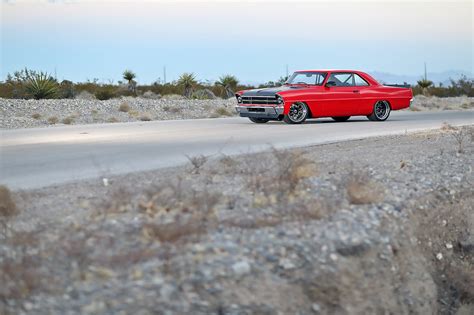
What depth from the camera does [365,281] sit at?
7512mm

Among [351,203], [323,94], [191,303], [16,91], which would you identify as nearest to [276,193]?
[351,203]

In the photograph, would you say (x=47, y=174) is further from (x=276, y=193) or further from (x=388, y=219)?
(x=388, y=219)

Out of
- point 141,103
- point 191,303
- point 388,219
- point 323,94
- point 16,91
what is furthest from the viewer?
point 16,91

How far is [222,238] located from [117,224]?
3.11 ft

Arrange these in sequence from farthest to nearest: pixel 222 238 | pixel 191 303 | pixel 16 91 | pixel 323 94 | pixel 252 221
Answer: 1. pixel 16 91
2. pixel 323 94
3. pixel 252 221
4. pixel 222 238
5. pixel 191 303

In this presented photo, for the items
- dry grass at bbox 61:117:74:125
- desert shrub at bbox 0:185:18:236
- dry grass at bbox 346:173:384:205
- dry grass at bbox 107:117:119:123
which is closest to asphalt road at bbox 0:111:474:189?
desert shrub at bbox 0:185:18:236

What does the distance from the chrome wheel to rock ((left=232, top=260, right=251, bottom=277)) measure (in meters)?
15.8

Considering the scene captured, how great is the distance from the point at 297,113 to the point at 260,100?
42.3 inches

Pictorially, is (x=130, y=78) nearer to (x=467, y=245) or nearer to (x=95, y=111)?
(x=95, y=111)

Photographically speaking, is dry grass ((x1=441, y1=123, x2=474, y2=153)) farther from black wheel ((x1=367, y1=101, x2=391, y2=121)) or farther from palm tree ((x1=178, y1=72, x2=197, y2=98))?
palm tree ((x1=178, y1=72, x2=197, y2=98))

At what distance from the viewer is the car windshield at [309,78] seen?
23.0 meters

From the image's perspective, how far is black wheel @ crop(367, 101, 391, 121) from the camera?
80.1 feet

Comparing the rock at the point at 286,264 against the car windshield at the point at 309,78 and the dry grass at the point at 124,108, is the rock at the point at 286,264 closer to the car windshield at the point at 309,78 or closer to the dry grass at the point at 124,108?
the car windshield at the point at 309,78

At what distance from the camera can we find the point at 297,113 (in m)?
22.7
